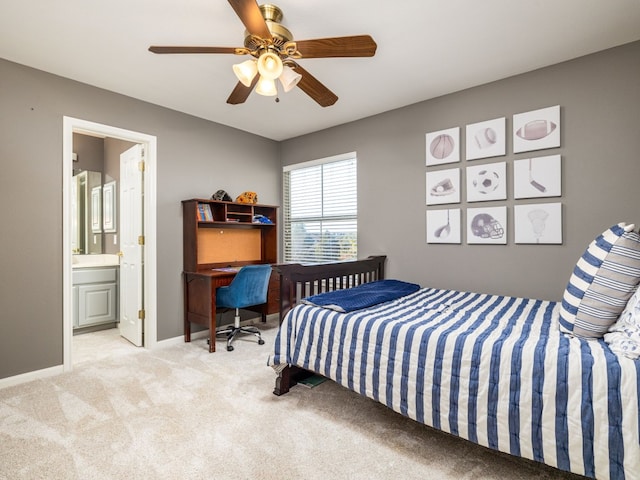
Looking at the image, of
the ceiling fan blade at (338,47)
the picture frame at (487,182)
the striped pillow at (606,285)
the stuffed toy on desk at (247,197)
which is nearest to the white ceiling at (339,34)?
the ceiling fan blade at (338,47)

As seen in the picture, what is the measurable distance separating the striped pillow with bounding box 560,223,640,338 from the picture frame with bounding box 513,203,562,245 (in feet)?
3.44

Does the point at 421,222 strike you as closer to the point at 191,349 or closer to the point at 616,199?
the point at 616,199

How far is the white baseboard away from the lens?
8.38 ft

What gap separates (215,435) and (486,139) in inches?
120

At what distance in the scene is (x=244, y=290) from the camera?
338 centimetres

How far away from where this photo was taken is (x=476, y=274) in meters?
3.08

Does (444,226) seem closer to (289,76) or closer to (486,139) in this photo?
(486,139)

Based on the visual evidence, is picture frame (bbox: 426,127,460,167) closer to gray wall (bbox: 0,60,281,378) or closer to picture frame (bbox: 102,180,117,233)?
gray wall (bbox: 0,60,281,378)

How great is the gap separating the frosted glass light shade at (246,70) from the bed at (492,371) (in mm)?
1475

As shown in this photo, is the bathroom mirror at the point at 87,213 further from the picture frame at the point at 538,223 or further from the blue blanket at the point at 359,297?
the picture frame at the point at 538,223

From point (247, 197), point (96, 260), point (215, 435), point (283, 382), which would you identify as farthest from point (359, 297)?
point (96, 260)

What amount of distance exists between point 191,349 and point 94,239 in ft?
8.26

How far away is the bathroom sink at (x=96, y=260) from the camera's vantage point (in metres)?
4.09

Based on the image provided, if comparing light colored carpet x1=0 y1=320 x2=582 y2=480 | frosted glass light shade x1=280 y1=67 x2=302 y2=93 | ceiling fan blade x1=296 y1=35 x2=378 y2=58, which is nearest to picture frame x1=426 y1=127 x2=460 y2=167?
ceiling fan blade x1=296 y1=35 x2=378 y2=58
